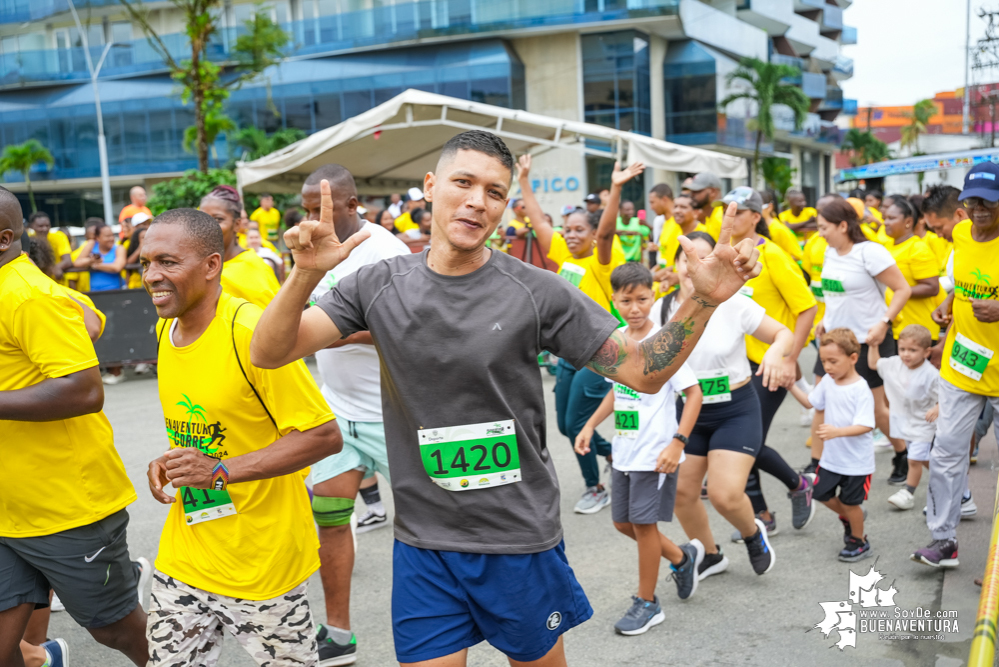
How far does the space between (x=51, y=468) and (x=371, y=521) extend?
125 inches

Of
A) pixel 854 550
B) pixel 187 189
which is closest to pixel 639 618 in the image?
pixel 854 550

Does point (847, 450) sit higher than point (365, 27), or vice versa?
point (365, 27)

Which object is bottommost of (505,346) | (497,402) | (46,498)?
(46,498)

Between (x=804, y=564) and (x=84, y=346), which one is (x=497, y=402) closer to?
(x=84, y=346)

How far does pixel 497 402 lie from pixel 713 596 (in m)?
2.88

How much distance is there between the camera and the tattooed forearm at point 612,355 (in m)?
2.49

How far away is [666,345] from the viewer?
7.95ft

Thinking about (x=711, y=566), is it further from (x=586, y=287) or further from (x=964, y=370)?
(x=586, y=287)

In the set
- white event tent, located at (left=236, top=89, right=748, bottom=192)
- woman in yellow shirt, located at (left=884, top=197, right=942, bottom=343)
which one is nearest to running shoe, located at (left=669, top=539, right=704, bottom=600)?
woman in yellow shirt, located at (left=884, top=197, right=942, bottom=343)

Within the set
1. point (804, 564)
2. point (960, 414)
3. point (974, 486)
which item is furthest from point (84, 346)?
point (974, 486)

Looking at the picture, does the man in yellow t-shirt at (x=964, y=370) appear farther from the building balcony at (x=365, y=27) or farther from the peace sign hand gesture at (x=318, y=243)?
the building balcony at (x=365, y=27)

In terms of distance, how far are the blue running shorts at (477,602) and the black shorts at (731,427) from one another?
2479 mm

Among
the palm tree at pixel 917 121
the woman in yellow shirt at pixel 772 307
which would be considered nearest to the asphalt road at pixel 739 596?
the woman in yellow shirt at pixel 772 307

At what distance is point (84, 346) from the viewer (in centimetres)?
313
